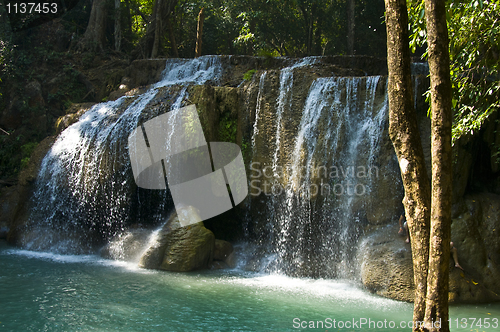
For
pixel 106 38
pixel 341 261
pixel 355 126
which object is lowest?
pixel 341 261

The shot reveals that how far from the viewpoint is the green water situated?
563 cm

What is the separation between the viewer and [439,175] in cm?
337

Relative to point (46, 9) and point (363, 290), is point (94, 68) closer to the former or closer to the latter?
point (46, 9)

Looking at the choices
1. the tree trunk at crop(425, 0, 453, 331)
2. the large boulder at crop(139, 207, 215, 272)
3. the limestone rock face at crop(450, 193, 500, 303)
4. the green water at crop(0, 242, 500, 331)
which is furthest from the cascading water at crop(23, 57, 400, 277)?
the tree trunk at crop(425, 0, 453, 331)

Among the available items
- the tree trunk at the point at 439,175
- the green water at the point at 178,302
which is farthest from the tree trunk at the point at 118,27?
the tree trunk at the point at 439,175

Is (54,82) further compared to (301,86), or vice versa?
(54,82)

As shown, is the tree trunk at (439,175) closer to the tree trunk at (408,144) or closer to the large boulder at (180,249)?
the tree trunk at (408,144)

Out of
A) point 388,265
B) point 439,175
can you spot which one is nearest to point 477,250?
point 388,265

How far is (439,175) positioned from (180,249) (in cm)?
634

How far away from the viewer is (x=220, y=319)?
5.82 metres

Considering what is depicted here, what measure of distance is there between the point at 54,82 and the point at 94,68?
184cm

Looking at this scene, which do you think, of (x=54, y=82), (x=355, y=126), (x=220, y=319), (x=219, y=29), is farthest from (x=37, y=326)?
(x=219, y=29)

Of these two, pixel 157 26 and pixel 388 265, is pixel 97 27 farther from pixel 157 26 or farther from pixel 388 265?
pixel 388 265

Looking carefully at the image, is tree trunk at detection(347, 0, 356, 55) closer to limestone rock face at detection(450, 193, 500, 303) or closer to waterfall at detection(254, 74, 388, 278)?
waterfall at detection(254, 74, 388, 278)
